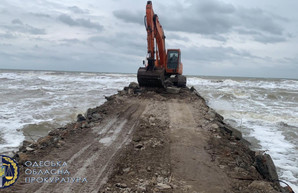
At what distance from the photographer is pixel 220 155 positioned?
573 centimetres

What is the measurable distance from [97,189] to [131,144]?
220 cm

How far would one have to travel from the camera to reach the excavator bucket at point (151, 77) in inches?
532

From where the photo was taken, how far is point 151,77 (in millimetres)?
13555

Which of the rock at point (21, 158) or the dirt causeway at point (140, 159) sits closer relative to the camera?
the dirt causeway at point (140, 159)

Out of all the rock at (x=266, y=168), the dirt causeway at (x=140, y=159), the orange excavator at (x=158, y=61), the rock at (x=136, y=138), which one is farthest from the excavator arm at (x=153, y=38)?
the rock at (x=266, y=168)

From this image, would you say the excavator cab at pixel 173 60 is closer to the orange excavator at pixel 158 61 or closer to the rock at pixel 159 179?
the orange excavator at pixel 158 61

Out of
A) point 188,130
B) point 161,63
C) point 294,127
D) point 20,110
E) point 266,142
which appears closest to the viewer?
point 188,130

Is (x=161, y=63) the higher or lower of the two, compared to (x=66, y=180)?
higher

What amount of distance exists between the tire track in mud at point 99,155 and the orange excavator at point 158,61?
525cm

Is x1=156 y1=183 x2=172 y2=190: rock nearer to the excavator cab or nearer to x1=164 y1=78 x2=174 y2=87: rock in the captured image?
x1=164 y1=78 x2=174 y2=87: rock

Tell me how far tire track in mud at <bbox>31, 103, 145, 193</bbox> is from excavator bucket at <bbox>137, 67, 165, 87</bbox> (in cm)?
509

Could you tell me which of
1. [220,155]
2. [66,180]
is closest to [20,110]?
[66,180]

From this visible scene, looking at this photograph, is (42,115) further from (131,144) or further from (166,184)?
(166,184)

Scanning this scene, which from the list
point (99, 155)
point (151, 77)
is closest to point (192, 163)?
point (99, 155)
